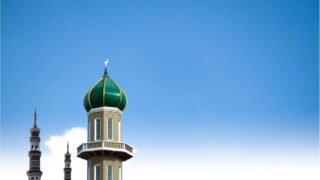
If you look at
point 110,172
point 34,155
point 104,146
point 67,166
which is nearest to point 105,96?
point 104,146

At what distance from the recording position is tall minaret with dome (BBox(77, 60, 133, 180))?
5744 centimetres

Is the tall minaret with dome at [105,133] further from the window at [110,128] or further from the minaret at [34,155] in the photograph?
the minaret at [34,155]

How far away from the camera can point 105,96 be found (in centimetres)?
5975

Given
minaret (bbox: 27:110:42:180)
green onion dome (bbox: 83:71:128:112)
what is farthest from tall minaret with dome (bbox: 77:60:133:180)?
minaret (bbox: 27:110:42:180)

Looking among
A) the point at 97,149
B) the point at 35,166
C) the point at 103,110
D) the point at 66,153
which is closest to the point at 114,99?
the point at 103,110

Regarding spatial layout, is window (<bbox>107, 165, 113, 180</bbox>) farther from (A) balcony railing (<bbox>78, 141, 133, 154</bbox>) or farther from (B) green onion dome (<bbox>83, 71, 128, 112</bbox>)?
(B) green onion dome (<bbox>83, 71, 128, 112</bbox>)

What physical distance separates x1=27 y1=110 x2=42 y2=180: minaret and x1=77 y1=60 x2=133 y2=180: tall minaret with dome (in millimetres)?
35235

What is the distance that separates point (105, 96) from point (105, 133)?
350 centimetres

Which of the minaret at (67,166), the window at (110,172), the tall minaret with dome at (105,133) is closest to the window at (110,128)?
the tall minaret with dome at (105,133)

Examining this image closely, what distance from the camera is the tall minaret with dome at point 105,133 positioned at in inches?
2261

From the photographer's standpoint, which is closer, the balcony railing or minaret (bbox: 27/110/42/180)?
the balcony railing

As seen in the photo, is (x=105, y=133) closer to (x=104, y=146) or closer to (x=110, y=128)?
(x=110, y=128)

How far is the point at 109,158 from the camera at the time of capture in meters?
57.8

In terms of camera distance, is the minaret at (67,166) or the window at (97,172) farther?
the minaret at (67,166)
